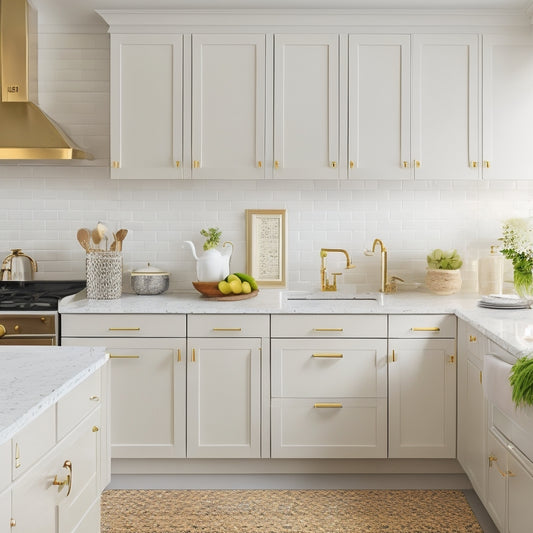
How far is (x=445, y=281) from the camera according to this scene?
389 cm

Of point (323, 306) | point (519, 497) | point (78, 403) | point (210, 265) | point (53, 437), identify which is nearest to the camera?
point (53, 437)

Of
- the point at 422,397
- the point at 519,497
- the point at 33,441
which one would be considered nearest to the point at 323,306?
the point at 422,397

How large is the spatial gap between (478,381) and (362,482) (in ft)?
3.07

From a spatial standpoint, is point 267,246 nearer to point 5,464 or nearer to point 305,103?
point 305,103

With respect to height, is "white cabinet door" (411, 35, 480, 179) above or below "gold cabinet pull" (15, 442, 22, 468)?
above

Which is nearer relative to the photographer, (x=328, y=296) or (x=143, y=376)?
(x=143, y=376)

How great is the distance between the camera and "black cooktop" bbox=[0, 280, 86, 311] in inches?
135

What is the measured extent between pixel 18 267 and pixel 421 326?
250 centimetres

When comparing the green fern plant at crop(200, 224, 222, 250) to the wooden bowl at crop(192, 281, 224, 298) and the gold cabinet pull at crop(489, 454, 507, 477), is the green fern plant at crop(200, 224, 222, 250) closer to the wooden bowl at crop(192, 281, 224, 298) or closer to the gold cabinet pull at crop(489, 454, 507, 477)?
the wooden bowl at crop(192, 281, 224, 298)

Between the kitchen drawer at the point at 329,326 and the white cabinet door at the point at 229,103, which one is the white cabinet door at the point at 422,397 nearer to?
the kitchen drawer at the point at 329,326

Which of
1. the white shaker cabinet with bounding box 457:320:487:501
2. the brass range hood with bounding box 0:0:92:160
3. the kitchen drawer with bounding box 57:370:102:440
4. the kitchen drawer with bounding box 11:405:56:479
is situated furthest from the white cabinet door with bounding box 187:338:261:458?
the kitchen drawer with bounding box 11:405:56:479

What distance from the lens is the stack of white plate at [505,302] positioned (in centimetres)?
338

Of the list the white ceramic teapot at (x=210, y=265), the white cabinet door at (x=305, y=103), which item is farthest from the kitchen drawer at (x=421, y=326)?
the white ceramic teapot at (x=210, y=265)

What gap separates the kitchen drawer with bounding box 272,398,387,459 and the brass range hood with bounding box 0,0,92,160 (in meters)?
1.95
